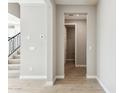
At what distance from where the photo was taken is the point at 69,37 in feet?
38.7

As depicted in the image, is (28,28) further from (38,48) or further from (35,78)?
(35,78)

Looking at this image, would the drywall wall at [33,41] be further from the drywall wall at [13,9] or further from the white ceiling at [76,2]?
the drywall wall at [13,9]

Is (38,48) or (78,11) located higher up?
(78,11)

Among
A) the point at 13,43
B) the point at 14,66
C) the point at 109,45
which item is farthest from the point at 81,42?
the point at 109,45

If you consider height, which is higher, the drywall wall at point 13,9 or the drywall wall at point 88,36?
the drywall wall at point 13,9

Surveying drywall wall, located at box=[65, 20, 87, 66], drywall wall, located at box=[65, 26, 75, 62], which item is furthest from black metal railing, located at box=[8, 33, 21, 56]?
drywall wall, located at box=[65, 26, 75, 62]

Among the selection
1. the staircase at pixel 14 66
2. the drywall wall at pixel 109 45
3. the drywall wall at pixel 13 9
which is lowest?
the staircase at pixel 14 66

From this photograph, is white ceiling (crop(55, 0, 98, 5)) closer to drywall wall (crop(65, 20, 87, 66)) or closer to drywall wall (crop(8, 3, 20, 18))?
drywall wall (crop(8, 3, 20, 18))

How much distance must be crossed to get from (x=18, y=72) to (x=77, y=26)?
428cm

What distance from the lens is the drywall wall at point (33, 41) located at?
5.98 metres

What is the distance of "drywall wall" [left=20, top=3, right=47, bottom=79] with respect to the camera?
598 cm

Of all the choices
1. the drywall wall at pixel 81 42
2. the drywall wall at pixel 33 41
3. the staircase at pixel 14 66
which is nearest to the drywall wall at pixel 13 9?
the drywall wall at pixel 33 41

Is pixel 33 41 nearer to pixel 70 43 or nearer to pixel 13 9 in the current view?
pixel 13 9
